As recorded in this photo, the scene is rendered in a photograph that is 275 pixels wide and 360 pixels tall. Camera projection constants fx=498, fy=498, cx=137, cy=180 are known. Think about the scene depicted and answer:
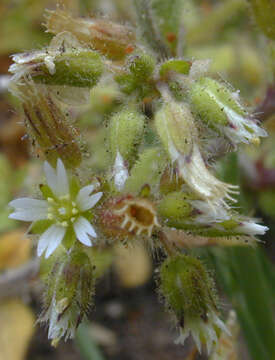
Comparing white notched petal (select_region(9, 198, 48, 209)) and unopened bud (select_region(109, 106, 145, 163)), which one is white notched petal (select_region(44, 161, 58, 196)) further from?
unopened bud (select_region(109, 106, 145, 163))

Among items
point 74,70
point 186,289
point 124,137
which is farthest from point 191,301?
point 74,70

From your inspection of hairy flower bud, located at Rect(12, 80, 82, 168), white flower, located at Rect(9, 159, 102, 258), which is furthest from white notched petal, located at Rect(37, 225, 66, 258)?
hairy flower bud, located at Rect(12, 80, 82, 168)

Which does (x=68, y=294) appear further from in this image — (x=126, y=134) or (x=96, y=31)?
(x=96, y=31)

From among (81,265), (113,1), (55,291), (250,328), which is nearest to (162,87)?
(81,265)

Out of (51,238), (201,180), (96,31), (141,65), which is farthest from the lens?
(96,31)

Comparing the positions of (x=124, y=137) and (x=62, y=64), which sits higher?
(x=62, y=64)

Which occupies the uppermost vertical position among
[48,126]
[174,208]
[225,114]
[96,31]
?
[96,31]
